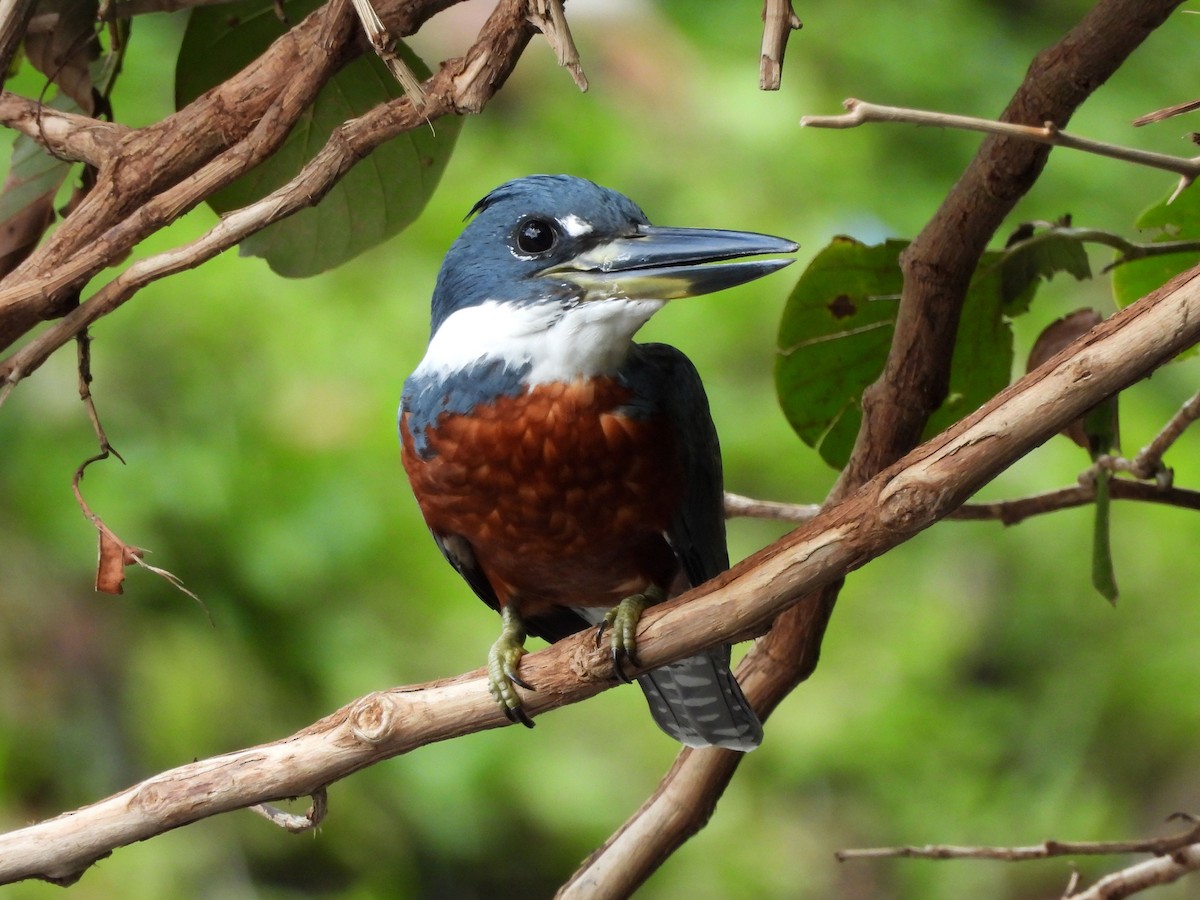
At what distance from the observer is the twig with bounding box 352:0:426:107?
920 millimetres

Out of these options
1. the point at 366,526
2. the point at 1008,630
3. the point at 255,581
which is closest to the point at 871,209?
the point at 1008,630

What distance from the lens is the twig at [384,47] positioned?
36.2 inches

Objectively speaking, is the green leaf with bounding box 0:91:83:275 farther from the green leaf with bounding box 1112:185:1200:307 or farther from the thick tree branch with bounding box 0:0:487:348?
the green leaf with bounding box 1112:185:1200:307

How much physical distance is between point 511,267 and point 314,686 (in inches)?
58.4

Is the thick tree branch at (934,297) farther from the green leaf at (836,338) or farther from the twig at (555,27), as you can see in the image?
the twig at (555,27)

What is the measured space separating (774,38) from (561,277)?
40cm

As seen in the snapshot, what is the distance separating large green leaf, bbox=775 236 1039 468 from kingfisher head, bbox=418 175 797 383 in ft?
0.35

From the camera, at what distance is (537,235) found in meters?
1.22

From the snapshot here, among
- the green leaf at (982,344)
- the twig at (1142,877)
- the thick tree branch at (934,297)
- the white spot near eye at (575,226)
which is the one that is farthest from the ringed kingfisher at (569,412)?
the twig at (1142,877)

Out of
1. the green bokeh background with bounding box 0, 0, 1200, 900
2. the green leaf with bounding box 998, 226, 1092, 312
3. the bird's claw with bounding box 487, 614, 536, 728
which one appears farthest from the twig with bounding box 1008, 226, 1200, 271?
the green bokeh background with bounding box 0, 0, 1200, 900

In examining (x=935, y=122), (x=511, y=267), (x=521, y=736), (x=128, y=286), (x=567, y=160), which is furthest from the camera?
(x=567, y=160)

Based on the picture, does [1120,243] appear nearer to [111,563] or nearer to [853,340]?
[853,340]

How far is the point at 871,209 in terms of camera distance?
2.86 metres

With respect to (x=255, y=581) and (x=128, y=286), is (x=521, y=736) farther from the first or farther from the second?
(x=128, y=286)
